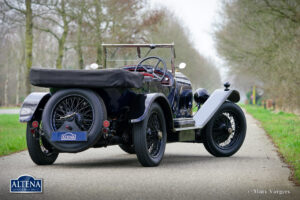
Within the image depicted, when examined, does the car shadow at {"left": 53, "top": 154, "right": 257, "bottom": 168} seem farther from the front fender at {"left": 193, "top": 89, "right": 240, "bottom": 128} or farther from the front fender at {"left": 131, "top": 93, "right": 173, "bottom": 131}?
the front fender at {"left": 131, "top": 93, "right": 173, "bottom": 131}

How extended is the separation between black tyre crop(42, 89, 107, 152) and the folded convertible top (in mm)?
138

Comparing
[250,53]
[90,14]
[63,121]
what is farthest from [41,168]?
[250,53]

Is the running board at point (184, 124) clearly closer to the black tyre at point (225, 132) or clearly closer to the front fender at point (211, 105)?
the front fender at point (211, 105)

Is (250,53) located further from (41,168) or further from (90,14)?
(41,168)

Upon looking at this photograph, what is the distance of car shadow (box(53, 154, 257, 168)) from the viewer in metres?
8.80

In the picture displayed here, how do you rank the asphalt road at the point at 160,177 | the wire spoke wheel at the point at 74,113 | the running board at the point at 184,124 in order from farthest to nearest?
the running board at the point at 184,124
the wire spoke wheel at the point at 74,113
the asphalt road at the point at 160,177

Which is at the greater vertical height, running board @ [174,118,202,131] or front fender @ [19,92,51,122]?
front fender @ [19,92,51,122]

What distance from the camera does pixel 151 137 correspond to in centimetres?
862

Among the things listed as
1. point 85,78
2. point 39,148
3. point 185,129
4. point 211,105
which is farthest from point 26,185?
point 211,105

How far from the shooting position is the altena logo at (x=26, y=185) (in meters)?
6.27

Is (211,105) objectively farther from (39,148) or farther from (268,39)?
(268,39)

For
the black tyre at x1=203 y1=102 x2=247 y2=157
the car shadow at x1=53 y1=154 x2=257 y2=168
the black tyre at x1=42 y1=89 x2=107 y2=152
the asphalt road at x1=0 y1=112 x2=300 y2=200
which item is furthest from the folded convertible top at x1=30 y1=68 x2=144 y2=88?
the black tyre at x1=203 y1=102 x2=247 y2=157

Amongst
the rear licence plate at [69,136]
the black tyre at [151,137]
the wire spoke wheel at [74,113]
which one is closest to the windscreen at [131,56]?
the black tyre at [151,137]

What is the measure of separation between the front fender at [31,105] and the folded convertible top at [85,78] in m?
0.47
